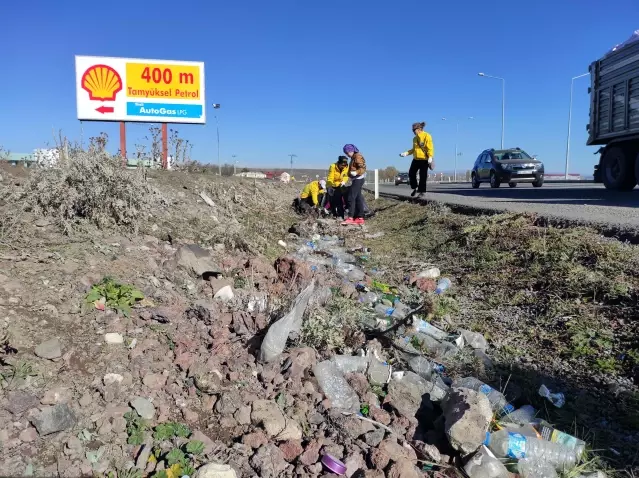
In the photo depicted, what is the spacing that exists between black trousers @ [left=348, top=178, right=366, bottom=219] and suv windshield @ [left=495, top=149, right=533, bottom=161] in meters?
10.4

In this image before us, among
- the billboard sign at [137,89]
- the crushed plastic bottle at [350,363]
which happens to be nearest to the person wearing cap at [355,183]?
the crushed plastic bottle at [350,363]

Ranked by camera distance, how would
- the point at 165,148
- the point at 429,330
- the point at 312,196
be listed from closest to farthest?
the point at 429,330 < the point at 312,196 < the point at 165,148

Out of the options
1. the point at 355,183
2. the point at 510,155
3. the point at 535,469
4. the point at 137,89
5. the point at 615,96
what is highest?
the point at 137,89

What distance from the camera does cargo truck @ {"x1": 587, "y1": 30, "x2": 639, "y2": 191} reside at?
34.2ft

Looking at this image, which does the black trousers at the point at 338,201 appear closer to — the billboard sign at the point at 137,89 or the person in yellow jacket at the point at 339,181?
the person in yellow jacket at the point at 339,181

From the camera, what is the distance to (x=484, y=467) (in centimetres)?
234

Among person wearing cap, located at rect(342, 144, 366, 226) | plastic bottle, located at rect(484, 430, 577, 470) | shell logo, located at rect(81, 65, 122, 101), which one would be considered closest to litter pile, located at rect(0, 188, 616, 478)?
plastic bottle, located at rect(484, 430, 577, 470)

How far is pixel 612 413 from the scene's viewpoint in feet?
9.23

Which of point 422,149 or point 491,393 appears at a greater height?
point 422,149

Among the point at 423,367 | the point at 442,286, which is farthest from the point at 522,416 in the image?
the point at 442,286

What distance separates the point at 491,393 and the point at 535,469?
56 centimetres

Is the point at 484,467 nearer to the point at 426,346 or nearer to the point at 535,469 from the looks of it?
the point at 535,469

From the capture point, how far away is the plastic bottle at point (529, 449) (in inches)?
96.2

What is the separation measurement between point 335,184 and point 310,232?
2.20 metres
